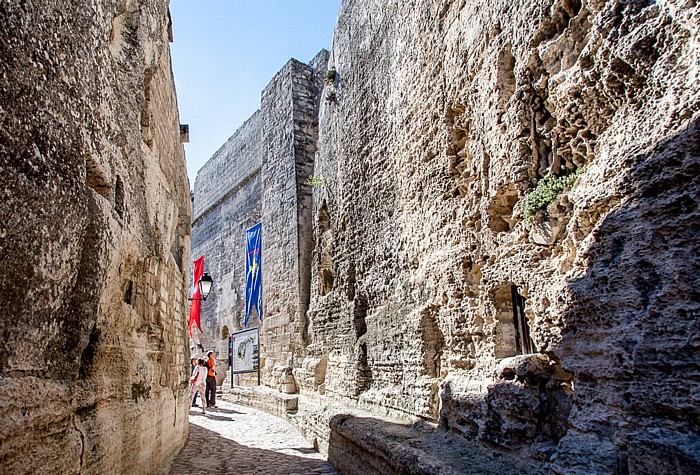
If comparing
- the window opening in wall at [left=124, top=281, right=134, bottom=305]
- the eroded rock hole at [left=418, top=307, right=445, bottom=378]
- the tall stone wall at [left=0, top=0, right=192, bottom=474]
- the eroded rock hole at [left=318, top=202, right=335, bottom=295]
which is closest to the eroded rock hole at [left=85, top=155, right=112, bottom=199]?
the tall stone wall at [left=0, top=0, right=192, bottom=474]

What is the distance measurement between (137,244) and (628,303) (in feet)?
10.1

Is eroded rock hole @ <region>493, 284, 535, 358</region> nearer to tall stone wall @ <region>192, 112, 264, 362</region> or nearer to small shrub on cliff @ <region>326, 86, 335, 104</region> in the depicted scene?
small shrub on cliff @ <region>326, 86, 335, 104</region>

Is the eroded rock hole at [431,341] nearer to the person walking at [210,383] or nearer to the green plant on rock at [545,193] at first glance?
the green plant on rock at [545,193]

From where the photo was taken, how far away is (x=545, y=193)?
3.10 meters

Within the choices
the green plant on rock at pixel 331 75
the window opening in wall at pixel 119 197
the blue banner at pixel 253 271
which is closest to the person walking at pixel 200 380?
the blue banner at pixel 253 271

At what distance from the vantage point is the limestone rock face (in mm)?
2109

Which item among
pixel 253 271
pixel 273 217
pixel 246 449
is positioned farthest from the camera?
pixel 253 271

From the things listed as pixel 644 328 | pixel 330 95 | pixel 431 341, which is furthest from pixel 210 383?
pixel 644 328

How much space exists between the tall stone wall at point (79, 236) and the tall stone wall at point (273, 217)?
17.4ft

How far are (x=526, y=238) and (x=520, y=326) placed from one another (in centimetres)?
69

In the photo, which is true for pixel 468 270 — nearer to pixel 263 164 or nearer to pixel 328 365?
pixel 328 365

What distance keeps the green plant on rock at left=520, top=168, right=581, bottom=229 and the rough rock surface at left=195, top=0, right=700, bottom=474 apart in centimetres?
1

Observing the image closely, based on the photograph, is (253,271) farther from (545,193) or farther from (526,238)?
(545,193)

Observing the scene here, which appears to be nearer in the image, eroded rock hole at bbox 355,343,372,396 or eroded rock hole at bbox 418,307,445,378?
eroded rock hole at bbox 418,307,445,378
